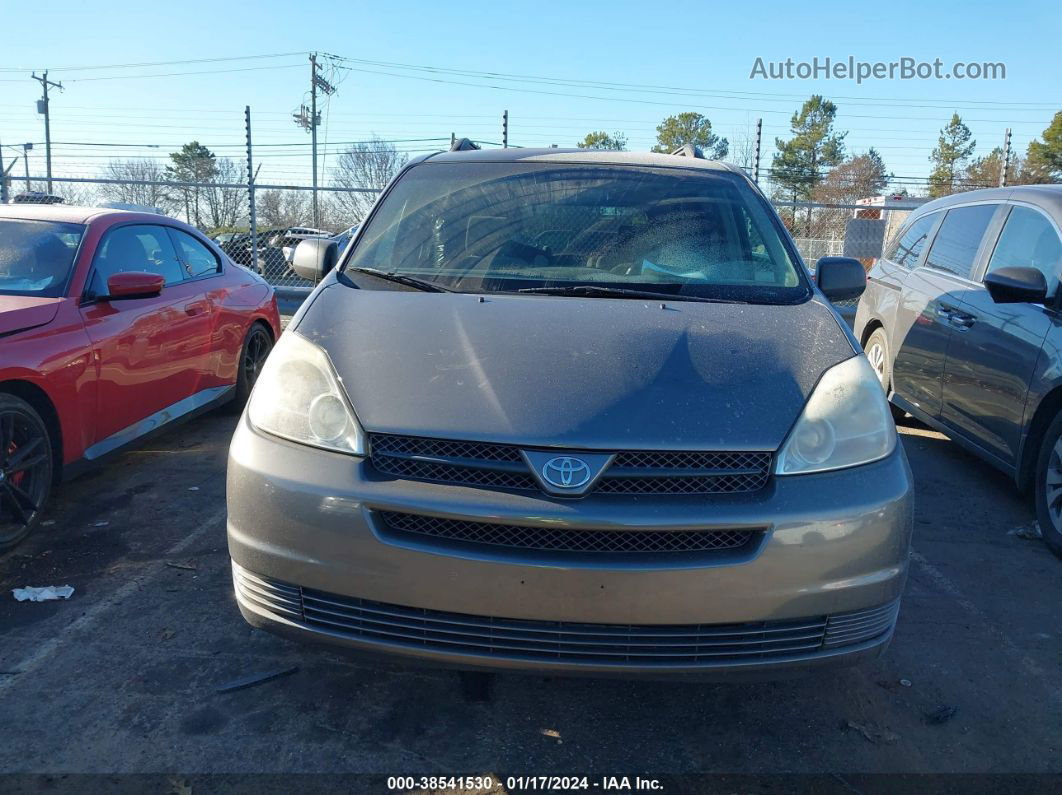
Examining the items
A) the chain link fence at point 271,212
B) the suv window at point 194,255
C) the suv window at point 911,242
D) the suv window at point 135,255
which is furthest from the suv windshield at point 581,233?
the chain link fence at point 271,212

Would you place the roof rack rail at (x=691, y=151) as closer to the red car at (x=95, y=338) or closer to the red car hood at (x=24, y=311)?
the red car at (x=95, y=338)

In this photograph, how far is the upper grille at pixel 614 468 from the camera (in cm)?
214

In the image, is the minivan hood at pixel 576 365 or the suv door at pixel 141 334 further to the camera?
the suv door at pixel 141 334

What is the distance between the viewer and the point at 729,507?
2.10 metres

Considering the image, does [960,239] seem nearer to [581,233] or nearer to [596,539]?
[581,233]

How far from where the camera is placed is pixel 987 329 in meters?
4.55

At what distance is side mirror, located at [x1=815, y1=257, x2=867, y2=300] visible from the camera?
350cm

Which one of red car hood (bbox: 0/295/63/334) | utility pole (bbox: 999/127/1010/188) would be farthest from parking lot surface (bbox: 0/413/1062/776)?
utility pole (bbox: 999/127/1010/188)

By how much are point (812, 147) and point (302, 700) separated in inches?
1910

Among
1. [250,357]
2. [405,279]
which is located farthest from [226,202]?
[405,279]

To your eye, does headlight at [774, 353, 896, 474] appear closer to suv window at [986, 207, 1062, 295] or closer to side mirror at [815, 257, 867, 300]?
side mirror at [815, 257, 867, 300]

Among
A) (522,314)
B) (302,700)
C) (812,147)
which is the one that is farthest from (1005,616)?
(812,147)

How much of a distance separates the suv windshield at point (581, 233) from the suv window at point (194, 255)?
2.45m

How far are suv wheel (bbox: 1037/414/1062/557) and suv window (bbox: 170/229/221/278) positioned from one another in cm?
514
